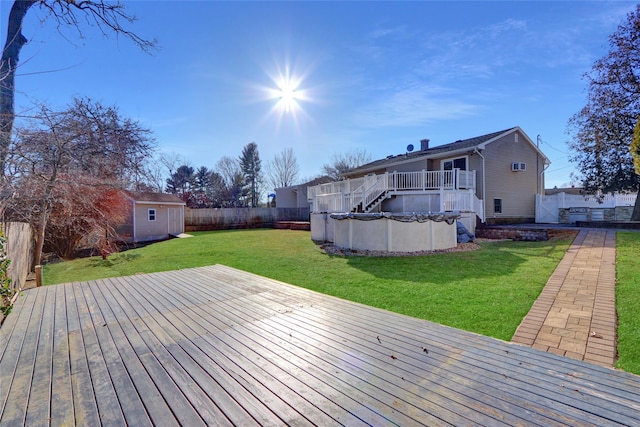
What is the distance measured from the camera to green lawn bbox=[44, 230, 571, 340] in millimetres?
3891

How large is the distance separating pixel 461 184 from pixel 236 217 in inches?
650

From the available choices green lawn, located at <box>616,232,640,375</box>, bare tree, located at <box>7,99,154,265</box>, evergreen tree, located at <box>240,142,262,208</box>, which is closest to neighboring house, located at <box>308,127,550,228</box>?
green lawn, located at <box>616,232,640,375</box>

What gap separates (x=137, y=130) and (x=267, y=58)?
457 cm

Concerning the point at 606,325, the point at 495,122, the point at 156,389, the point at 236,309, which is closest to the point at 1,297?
the point at 236,309

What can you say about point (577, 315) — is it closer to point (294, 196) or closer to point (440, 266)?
point (440, 266)

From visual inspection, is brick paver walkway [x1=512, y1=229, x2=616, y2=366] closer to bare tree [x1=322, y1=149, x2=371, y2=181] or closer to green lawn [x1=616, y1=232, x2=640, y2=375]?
green lawn [x1=616, y1=232, x2=640, y2=375]

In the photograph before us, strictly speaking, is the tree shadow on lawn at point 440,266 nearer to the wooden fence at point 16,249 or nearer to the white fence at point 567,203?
the wooden fence at point 16,249

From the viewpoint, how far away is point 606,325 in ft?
10.8

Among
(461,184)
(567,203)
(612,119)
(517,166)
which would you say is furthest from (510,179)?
(612,119)

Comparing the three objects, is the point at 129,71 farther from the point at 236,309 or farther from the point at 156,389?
the point at 156,389

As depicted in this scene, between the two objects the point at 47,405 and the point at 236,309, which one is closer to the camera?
the point at 47,405

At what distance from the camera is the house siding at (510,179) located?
14.3 metres

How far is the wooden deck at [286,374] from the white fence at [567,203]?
16612mm

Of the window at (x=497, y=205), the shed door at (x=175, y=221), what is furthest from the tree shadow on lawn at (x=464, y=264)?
the shed door at (x=175, y=221)
